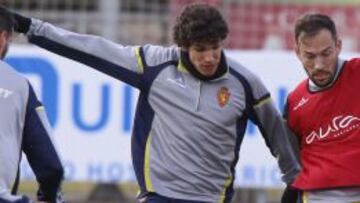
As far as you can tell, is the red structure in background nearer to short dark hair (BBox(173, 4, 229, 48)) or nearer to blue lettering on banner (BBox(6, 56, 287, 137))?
blue lettering on banner (BBox(6, 56, 287, 137))

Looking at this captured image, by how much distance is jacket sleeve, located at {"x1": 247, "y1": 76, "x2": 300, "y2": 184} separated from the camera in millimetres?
6516

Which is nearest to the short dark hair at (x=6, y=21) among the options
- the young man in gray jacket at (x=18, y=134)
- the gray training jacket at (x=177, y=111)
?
the young man in gray jacket at (x=18, y=134)

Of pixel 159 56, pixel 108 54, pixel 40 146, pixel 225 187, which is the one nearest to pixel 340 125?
pixel 225 187

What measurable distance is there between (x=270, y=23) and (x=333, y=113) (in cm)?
648

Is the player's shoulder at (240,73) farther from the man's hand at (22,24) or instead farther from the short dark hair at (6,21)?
the short dark hair at (6,21)

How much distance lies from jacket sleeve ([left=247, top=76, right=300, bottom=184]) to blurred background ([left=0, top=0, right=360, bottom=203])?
16.2 ft

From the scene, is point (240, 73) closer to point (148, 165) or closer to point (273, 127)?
point (273, 127)

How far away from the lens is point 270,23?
41.7 ft

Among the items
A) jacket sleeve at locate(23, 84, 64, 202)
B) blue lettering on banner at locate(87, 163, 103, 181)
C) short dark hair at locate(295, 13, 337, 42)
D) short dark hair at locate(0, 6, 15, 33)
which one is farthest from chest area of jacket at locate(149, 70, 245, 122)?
blue lettering on banner at locate(87, 163, 103, 181)

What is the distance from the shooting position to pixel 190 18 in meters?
6.37

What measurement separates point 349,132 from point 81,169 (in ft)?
19.0

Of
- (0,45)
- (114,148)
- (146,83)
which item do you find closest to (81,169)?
(114,148)

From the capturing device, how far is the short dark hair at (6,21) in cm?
571

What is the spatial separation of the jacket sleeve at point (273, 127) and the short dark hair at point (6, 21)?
53.4 inches
